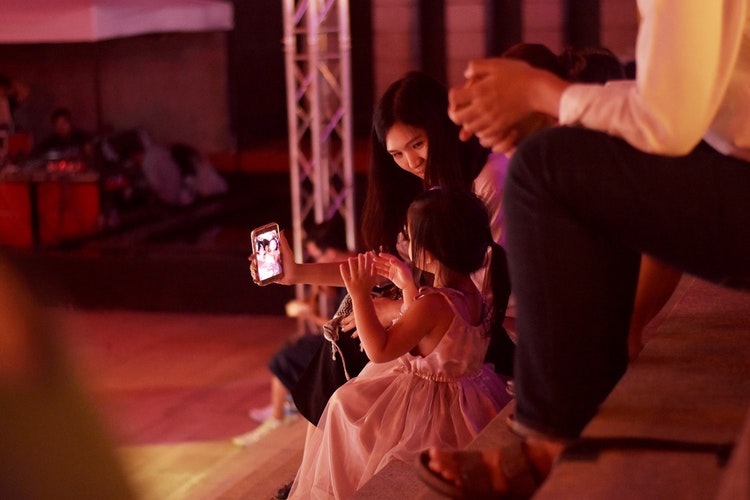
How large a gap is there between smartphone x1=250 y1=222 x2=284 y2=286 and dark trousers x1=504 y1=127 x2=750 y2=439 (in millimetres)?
1012

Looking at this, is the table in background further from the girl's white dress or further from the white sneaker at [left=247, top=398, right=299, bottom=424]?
the girl's white dress

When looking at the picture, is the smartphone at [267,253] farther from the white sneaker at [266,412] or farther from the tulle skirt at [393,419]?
the white sneaker at [266,412]

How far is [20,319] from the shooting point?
4.00m

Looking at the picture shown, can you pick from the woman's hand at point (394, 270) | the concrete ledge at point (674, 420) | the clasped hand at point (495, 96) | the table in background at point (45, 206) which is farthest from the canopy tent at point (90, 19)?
the clasped hand at point (495, 96)

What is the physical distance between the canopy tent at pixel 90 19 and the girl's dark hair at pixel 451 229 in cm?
634

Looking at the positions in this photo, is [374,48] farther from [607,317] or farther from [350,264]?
[607,317]

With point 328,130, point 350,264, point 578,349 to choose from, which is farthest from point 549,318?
point 328,130

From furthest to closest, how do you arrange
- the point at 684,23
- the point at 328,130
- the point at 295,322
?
the point at 295,322, the point at 328,130, the point at 684,23

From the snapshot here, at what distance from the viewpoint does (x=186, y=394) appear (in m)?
5.82

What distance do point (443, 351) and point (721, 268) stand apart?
94 centimetres

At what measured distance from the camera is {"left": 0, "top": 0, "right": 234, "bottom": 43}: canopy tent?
26.6 ft

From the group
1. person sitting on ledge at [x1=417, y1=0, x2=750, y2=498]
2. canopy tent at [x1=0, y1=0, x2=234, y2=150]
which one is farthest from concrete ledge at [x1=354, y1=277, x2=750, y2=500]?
canopy tent at [x1=0, y1=0, x2=234, y2=150]

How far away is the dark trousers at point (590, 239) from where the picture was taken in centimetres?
137

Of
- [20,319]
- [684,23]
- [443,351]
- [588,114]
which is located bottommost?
[20,319]
